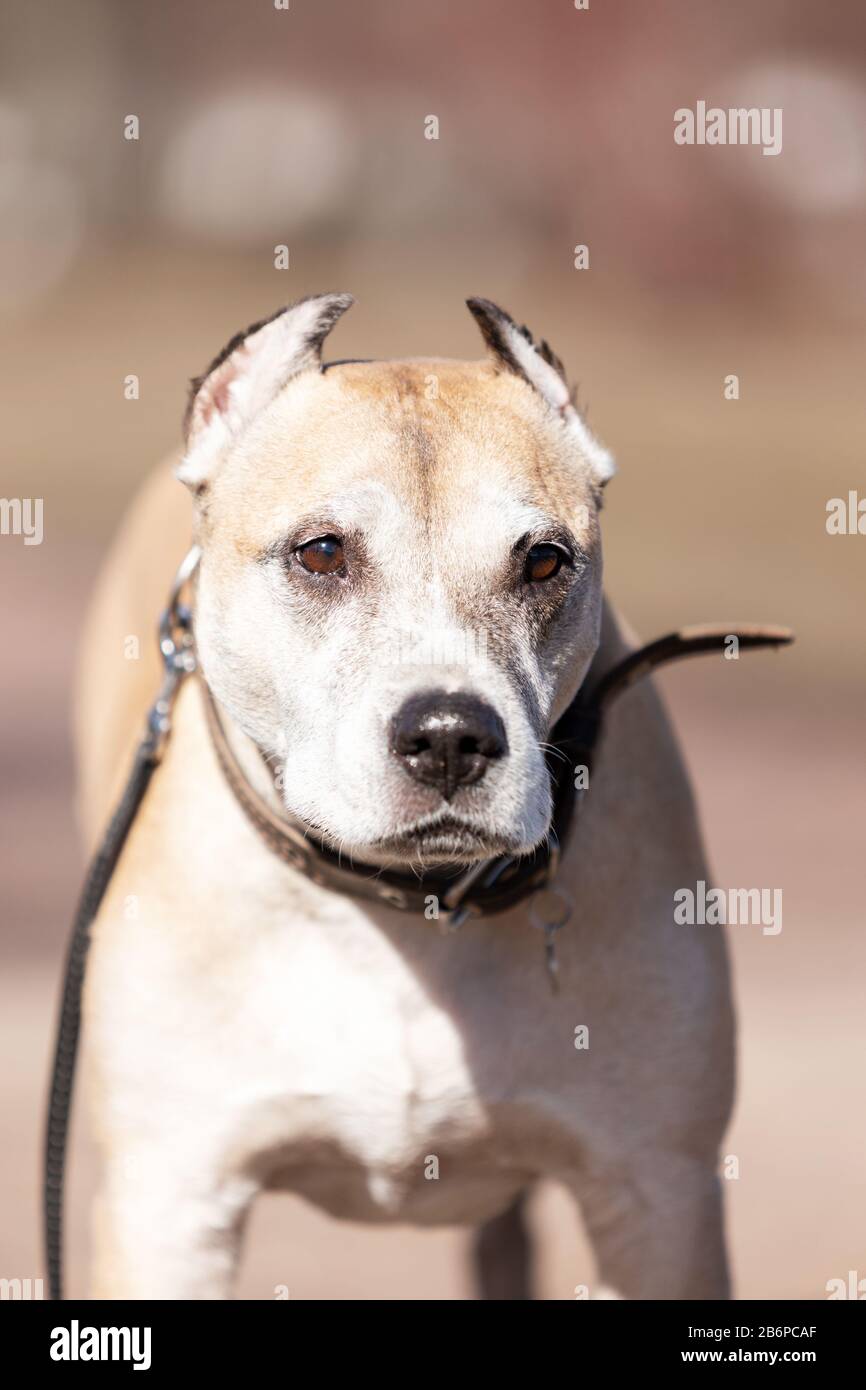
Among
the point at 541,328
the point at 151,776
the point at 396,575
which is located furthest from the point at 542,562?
the point at 541,328

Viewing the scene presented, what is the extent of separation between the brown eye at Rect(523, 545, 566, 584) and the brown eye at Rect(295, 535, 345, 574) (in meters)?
0.28

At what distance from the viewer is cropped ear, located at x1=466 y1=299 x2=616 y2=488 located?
297 cm

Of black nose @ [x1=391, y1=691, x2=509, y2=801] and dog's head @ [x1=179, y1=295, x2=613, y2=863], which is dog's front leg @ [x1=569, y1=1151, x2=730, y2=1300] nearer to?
dog's head @ [x1=179, y1=295, x2=613, y2=863]

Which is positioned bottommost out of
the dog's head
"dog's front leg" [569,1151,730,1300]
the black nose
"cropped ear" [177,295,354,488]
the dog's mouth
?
"dog's front leg" [569,1151,730,1300]

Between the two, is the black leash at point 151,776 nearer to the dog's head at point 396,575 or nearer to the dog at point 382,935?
the dog at point 382,935

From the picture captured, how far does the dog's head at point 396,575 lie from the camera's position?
2520 mm

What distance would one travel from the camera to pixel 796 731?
8.90 meters

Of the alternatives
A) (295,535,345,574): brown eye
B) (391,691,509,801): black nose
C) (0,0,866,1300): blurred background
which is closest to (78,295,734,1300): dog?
(295,535,345,574): brown eye

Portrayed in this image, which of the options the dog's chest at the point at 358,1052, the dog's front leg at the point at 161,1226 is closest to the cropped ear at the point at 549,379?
the dog's chest at the point at 358,1052

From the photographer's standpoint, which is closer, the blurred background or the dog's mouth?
the dog's mouth

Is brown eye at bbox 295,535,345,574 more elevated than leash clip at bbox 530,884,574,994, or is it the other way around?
brown eye at bbox 295,535,345,574

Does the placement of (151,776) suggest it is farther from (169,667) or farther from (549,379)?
(549,379)
